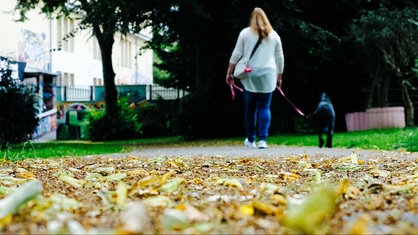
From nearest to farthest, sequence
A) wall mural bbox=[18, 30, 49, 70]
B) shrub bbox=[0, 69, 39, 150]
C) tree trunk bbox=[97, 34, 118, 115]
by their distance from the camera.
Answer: shrub bbox=[0, 69, 39, 150], tree trunk bbox=[97, 34, 118, 115], wall mural bbox=[18, 30, 49, 70]

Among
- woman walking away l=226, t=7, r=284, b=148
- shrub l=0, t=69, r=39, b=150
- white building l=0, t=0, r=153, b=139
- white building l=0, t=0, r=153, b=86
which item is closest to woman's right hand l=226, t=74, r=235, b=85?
woman walking away l=226, t=7, r=284, b=148

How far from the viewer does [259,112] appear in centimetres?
1102

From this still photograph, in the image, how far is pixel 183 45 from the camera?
2319 centimetres

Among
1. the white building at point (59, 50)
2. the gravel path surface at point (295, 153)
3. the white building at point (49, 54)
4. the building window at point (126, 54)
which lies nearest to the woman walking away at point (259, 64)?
the gravel path surface at point (295, 153)

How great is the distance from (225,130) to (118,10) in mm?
4776

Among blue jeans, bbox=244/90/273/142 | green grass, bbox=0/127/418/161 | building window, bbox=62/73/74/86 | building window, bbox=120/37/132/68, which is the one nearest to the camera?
green grass, bbox=0/127/418/161

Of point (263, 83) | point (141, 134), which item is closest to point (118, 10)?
point (263, 83)

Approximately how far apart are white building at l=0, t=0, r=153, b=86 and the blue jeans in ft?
44.9

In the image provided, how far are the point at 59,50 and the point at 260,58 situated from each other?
47.5 feet

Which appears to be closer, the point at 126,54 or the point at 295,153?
the point at 295,153

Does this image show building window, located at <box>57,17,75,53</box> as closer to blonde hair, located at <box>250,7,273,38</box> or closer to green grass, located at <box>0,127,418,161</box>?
green grass, located at <box>0,127,418,161</box>

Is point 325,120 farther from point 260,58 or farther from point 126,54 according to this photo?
point 126,54

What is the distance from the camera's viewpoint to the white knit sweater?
10.8 metres

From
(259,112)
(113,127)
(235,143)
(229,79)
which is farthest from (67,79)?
(259,112)
